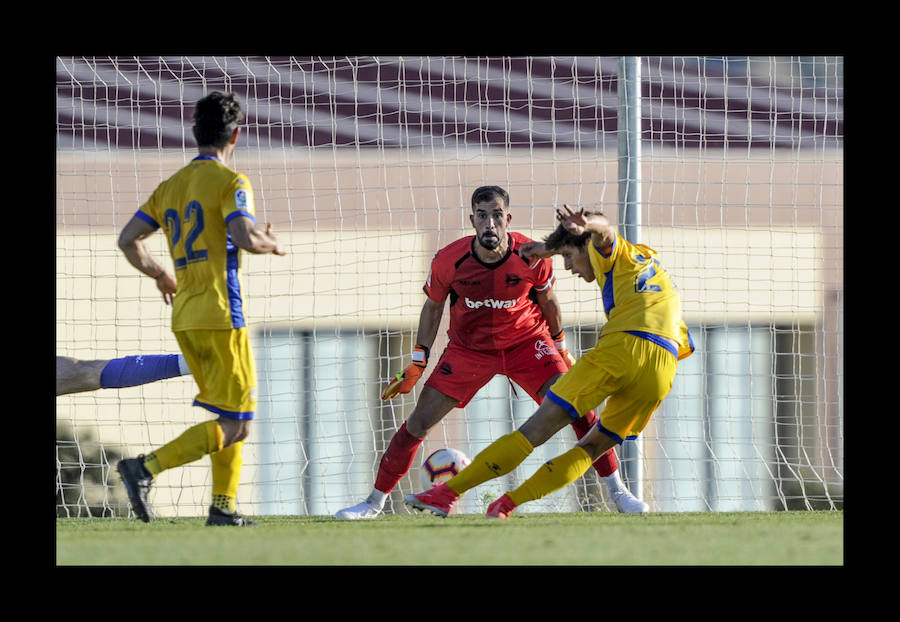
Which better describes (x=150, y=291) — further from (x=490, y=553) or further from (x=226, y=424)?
(x=490, y=553)

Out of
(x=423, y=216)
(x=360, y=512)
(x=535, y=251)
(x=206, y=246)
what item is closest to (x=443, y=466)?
(x=360, y=512)

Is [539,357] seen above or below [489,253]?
below

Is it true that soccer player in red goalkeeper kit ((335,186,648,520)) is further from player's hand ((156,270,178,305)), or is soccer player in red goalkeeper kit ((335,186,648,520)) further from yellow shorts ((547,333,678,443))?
player's hand ((156,270,178,305))

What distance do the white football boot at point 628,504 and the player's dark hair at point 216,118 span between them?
3.13 metres

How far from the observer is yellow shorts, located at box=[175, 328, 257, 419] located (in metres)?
5.25

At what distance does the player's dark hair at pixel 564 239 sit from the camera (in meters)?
5.94

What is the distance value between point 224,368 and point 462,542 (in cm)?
133

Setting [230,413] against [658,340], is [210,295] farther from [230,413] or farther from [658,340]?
[658,340]

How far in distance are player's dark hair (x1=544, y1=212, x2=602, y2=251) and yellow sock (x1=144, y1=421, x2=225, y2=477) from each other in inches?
75.2

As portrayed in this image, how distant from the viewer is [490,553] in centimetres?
461

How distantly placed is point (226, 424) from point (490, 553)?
143cm

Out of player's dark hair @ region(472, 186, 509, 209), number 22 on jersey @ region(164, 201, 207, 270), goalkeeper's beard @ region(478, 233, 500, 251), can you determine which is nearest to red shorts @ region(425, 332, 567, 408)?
goalkeeper's beard @ region(478, 233, 500, 251)

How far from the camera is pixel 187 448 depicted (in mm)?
5262

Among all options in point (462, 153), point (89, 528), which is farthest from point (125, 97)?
point (89, 528)
